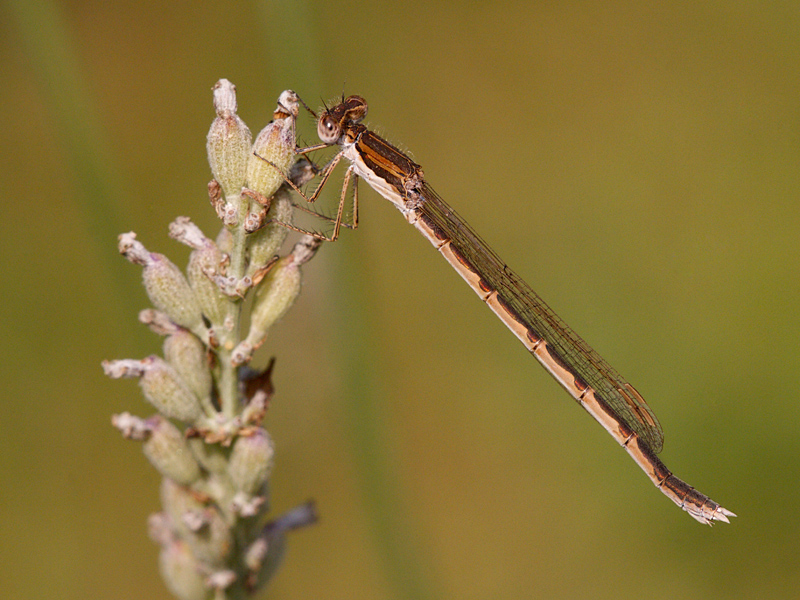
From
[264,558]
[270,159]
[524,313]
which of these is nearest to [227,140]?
[270,159]

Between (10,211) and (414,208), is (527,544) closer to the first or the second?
(414,208)

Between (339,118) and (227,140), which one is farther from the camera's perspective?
(339,118)

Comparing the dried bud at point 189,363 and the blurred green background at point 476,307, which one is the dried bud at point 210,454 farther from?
the blurred green background at point 476,307

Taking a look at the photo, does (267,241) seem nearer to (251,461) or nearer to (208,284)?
(208,284)

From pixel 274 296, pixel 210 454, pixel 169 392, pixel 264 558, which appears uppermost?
pixel 274 296

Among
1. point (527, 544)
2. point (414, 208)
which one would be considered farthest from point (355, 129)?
point (527, 544)

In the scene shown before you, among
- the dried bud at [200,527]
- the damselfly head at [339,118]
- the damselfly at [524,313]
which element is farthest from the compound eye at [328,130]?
the dried bud at [200,527]
